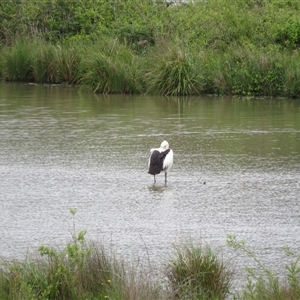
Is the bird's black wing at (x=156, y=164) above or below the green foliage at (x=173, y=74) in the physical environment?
below

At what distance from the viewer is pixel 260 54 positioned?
23938 mm

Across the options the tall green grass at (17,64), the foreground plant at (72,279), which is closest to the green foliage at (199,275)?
the foreground plant at (72,279)

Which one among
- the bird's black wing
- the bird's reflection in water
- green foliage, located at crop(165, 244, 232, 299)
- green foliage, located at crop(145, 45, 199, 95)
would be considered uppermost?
green foliage, located at crop(145, 45, 199, 95)

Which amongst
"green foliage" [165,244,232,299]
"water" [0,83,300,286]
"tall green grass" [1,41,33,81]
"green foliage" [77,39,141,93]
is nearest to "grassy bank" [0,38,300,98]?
"green foliage" [77,39,141,93]

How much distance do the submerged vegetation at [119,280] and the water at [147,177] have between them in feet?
3.11

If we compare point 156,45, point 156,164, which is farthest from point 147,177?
point 156,45

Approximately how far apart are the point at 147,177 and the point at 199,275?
5792 mm

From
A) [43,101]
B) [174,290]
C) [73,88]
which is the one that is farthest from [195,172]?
[73,88]

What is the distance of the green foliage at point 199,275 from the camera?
7.33 metres

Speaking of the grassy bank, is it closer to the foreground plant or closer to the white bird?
the white bird

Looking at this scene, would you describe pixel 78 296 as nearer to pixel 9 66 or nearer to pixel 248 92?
pixel 248 92

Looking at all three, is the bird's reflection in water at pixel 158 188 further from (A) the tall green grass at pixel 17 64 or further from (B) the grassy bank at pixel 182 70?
(A) the tall green grass at pixel 17 64

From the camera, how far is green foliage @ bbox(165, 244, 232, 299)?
7.33 metres

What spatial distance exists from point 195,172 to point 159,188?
1101 millimetres
